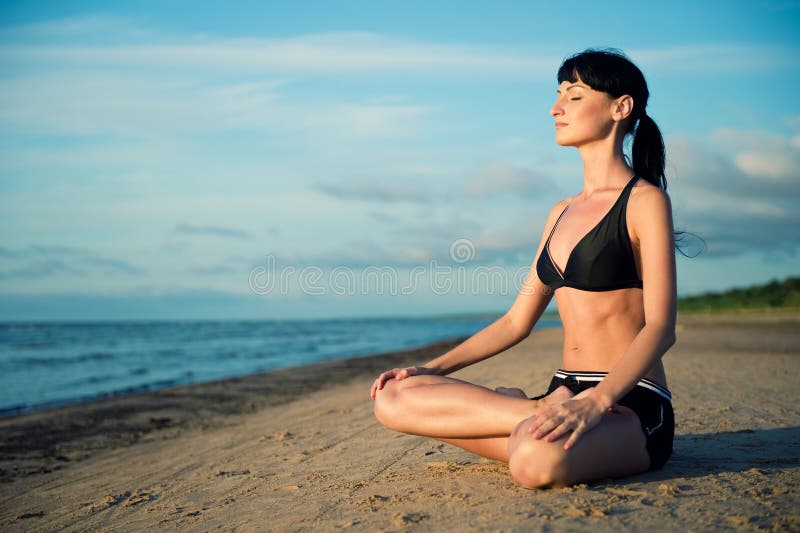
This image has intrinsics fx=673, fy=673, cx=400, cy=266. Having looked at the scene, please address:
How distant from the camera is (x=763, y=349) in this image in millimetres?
14961

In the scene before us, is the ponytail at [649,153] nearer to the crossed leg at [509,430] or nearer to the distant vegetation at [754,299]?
the crossed leg at [509,430]

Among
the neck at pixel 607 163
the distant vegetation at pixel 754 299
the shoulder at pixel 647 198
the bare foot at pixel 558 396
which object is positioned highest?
the neck at pixel 607 163

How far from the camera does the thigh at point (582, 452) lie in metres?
2.73

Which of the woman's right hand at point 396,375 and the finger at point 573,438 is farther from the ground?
the woman's right hand at point 396,375

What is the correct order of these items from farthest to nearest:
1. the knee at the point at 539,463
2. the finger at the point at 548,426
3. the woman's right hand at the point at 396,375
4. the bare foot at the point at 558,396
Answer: the woman's right hand at the point at 396,375 → the bare foot at the point at 558,396 → the knee at the point at 539,463 → the finger at the point at 548,426

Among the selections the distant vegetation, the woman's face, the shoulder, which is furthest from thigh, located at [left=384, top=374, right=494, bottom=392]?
the distant vegetation

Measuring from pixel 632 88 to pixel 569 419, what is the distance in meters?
1.59

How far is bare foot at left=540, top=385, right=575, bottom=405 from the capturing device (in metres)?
2.88

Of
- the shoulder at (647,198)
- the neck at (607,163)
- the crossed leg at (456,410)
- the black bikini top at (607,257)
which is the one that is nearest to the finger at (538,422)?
the crossed leg at (456,410)

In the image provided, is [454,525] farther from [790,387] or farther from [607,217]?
[790,387]

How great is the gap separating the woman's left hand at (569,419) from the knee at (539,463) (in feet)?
0.22

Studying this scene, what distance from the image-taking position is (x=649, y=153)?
3357 mm

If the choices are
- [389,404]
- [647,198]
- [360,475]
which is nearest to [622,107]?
[647,198]

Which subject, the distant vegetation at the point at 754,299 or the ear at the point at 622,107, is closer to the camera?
the ear at the point at 622,107
